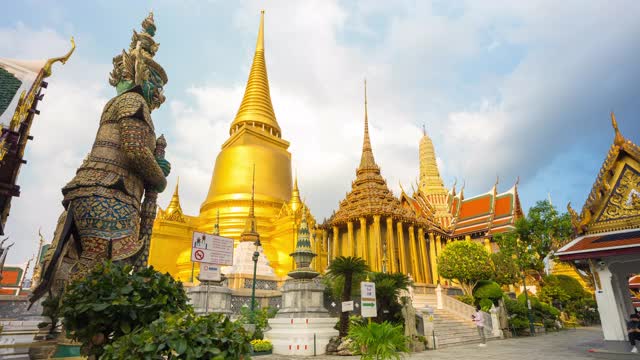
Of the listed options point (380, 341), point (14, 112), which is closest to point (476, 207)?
point (380, 341)

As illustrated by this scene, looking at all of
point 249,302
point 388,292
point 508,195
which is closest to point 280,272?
point 249,302

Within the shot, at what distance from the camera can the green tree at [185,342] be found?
2350mm

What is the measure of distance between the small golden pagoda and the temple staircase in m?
8.32

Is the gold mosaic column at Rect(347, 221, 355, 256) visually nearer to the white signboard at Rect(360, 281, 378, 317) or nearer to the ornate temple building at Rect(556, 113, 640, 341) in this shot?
the ornate temple building at Rect(556, 113, 640, 341)

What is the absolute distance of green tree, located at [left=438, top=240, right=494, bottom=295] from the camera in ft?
78.4

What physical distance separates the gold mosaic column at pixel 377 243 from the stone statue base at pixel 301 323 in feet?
52.9

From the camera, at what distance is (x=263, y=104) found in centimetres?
3409

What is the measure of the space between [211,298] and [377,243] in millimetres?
18226

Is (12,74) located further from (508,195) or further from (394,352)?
(508,195)

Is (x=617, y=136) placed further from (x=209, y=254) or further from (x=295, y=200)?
(x=295, y=200)

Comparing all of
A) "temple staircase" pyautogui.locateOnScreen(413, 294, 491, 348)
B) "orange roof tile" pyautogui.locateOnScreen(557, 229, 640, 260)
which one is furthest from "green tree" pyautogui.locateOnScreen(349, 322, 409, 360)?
"temple staircase" pyautogui.locateOnScreen(413, 294, 491, 348)

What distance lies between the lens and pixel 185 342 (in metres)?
2.36

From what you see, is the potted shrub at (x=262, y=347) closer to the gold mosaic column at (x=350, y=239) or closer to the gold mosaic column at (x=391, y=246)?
the gold mosaic column at (x=391, y=246)

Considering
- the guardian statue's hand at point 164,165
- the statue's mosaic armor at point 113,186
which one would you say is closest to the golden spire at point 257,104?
the guardian statue's hand at point 164,165
